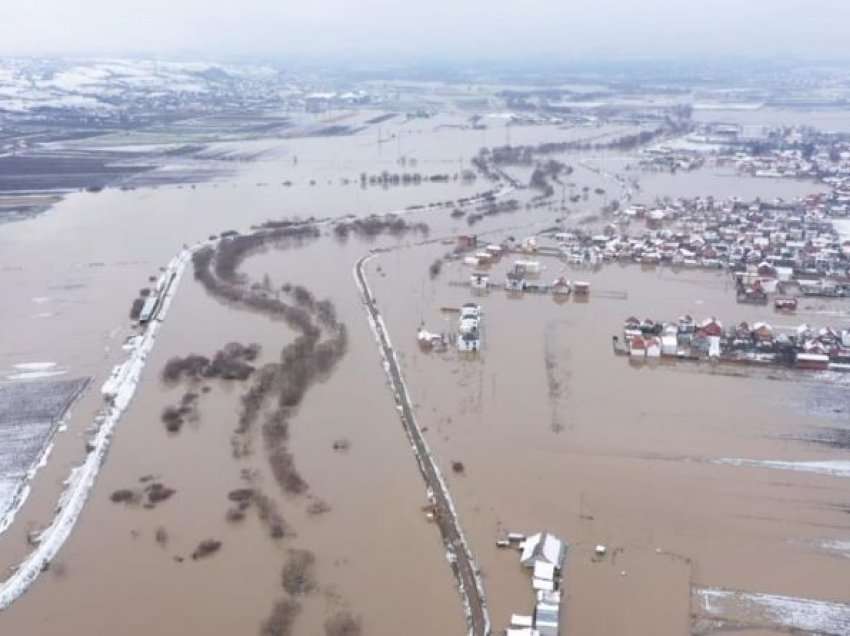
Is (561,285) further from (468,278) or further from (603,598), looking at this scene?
(603,598)

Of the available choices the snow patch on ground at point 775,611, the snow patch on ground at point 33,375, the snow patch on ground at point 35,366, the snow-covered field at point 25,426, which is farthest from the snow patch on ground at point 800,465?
the snow patch on ground at point 35,366

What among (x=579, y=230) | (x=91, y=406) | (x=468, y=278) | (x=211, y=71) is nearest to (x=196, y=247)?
(x=468, y=278)

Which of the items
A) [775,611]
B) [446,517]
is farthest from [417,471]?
[775,611]

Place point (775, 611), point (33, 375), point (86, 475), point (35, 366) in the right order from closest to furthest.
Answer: point (775, 611), point (86, 475), point (33, 375), point (35, 366)

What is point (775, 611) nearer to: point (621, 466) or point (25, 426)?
point (621, 466)

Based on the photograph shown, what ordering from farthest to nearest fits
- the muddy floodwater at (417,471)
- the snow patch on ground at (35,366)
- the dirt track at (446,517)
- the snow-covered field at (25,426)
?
the snow patch on ground at (35,366) → the snow-covered field at (25,426) → the muddy floodwater at (417,471) → the dirt track at (446,517)

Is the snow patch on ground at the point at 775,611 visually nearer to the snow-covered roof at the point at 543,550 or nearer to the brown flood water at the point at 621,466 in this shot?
the brown flood water at the point at 621,466
